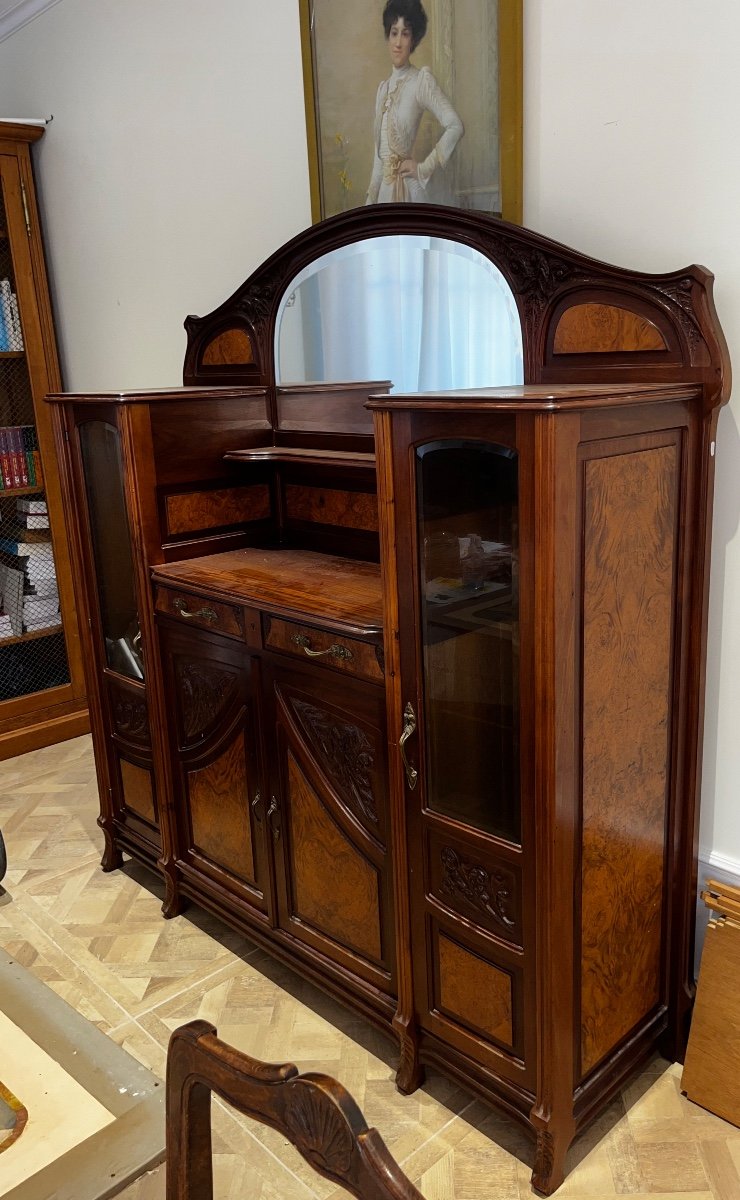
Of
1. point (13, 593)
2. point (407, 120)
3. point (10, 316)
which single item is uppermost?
point (407, 120)

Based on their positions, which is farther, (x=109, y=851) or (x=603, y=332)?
(x=109, y=851)

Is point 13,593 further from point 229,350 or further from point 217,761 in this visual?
point 217,761

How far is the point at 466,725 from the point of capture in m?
1.78

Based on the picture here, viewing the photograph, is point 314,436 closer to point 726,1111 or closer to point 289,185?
point 289,185

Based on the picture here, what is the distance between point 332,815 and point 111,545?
102cm

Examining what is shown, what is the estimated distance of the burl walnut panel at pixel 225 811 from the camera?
2.39m

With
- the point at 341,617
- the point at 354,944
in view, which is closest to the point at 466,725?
the point at 341,617

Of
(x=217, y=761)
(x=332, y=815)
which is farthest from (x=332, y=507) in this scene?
(x=332, y=815)

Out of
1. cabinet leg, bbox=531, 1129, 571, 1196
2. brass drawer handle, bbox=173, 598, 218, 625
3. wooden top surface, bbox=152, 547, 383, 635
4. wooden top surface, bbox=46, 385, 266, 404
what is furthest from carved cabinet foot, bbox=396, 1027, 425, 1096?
wooden top surface, bbox=46, 385, 266, 404

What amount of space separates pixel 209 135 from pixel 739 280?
70.0 inches

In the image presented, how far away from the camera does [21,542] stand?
382 cm

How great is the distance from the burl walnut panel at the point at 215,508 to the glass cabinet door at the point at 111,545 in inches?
5.2

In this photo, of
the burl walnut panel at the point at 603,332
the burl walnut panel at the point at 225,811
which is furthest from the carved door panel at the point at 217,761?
the burl walnut panel at the point at 603,332

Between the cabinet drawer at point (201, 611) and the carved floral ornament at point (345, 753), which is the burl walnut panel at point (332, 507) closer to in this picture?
the cabinet drawer at point (201, 611)
